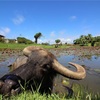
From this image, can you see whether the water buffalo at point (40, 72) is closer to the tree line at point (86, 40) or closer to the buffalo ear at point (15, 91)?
the buffalo ear at point (15, 91)

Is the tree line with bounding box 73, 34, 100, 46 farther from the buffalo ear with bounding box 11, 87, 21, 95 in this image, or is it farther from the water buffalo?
the buffalo ear with bounding box 11, 87, 21, 95

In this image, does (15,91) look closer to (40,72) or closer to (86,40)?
(40,72)

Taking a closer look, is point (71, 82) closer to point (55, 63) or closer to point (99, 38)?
point (55, 63)

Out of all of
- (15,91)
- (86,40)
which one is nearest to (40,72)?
(15,91)

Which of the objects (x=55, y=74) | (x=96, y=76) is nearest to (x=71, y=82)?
(x=96, y=76)

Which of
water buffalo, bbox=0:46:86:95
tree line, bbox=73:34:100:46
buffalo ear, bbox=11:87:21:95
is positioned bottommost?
tree line, bbox=73:34:100:46

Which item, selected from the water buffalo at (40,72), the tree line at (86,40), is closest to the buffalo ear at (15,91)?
the water buffalo at (40,72)

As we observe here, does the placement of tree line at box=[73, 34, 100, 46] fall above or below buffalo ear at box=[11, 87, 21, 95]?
below

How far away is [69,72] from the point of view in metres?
4.23

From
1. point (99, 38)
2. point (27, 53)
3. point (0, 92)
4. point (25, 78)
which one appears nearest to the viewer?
point (0, 92)

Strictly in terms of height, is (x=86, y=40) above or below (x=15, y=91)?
below

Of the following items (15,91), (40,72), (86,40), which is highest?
(40,72)

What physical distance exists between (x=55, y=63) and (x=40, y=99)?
1.46 meters

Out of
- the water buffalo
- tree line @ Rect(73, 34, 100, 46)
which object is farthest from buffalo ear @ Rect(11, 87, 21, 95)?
tree line @ Rect(73, 34, 100, 46)
